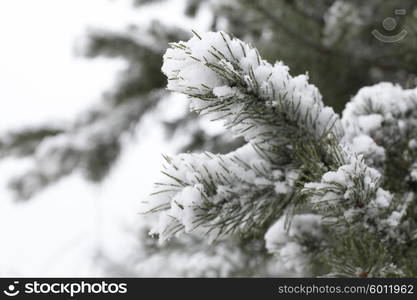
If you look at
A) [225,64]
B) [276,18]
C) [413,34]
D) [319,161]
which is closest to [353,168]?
[319,161]

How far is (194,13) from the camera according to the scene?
3746 millimetres

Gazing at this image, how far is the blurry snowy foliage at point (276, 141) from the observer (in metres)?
0.71

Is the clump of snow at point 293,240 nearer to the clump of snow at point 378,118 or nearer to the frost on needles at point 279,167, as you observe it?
the frost on needles at point 279,167

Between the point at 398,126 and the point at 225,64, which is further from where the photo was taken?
the point at 398,126

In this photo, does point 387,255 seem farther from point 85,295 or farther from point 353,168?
point 85,295

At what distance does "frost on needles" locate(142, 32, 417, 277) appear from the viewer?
644 millimetres

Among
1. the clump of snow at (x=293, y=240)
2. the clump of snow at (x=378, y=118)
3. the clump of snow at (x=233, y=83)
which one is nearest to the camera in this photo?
the clump of snow at (x=233, y=83)

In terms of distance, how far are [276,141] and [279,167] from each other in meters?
0.05

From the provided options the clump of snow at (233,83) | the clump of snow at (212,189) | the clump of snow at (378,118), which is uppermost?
the clump of snow at (378,118)

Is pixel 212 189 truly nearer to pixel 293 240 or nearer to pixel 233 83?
pixel 233 83

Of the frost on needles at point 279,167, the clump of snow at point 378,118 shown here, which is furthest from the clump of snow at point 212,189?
the clump of snow at point 378,118

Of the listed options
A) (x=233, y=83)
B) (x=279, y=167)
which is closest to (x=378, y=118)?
(x=279, y=167)

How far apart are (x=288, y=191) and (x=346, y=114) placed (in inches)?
11.6

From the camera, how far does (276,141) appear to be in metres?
0.76
